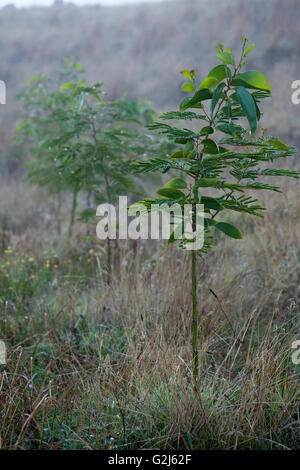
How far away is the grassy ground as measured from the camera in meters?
1.87

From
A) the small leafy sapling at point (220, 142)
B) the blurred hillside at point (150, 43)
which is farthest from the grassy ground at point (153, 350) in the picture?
the blurred hillside at point (150, 43)

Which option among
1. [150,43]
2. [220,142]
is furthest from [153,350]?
[150,43]

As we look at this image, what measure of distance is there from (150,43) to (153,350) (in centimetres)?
1468

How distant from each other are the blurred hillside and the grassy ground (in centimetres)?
469

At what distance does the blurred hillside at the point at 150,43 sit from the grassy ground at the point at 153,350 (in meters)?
4.69

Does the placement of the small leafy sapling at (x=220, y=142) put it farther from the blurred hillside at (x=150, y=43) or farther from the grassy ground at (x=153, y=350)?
the blurred hillside at (x=150, y=43)

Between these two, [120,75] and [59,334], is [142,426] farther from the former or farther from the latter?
[120,75]

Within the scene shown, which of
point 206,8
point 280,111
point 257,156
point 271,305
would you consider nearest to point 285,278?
point 271,305

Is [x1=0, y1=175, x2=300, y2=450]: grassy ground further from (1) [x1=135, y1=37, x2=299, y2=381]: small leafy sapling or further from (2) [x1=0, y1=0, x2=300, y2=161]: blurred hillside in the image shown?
(2) [x1=0, y1=0, x2=300, y2=161]: blurred hillside

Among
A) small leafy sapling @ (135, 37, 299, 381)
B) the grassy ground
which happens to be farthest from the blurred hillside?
small leafy sapling @ (135, 37, 299, 381)

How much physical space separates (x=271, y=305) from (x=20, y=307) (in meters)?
1.94

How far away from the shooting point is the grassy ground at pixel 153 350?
1.87m

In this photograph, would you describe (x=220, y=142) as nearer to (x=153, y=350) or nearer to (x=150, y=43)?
(x=153, y=350)

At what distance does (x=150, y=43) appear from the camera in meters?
14.9
